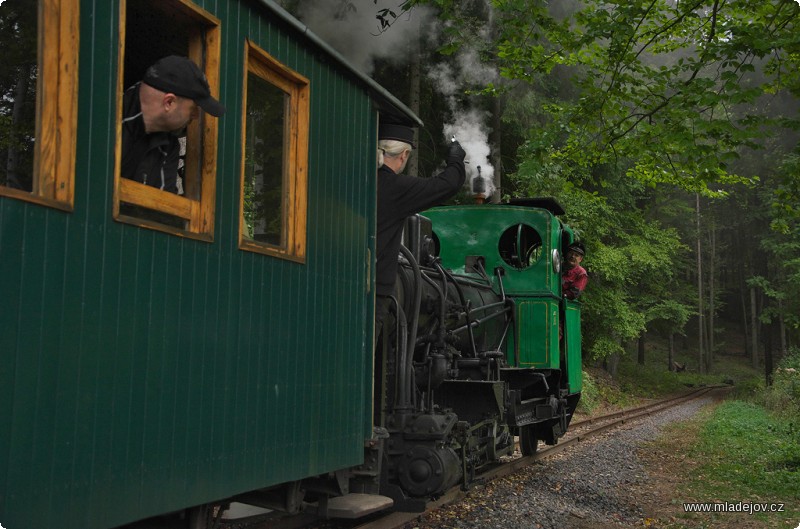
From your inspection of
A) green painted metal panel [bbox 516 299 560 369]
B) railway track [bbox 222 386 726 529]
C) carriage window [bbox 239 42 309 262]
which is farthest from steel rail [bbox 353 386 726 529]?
carriage window [bbox 239 42 309 262]

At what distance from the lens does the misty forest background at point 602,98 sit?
8231mm

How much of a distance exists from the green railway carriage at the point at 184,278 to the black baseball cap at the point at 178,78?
9.2 inches

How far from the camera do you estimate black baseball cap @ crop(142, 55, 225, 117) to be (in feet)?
10.0

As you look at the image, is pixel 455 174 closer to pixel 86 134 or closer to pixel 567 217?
pixel 86 134

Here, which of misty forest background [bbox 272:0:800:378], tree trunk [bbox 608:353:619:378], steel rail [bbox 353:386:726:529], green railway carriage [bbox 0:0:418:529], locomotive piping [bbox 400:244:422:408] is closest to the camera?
green railway carriage [bbox 0:0:418:529]

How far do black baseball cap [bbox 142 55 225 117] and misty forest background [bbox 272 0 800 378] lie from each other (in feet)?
19.5

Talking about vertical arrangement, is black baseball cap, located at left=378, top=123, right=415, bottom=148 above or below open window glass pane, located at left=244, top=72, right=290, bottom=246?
above

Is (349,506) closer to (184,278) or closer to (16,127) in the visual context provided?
(184,278)

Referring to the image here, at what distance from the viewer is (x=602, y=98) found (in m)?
9.12

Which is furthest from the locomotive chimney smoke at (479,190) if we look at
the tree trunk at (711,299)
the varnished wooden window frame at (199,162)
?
the tree trunk at (711,299)

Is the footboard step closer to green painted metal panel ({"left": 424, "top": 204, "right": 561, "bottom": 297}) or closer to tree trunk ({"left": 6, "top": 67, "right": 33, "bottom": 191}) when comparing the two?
tree trunk ({"left": 6, "top": 67, "right": 33, "bottom": 191})

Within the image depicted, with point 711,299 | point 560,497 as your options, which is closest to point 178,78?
point 560,497

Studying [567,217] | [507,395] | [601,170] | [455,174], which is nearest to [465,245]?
[507,395]

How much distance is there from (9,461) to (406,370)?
3.80 meters
